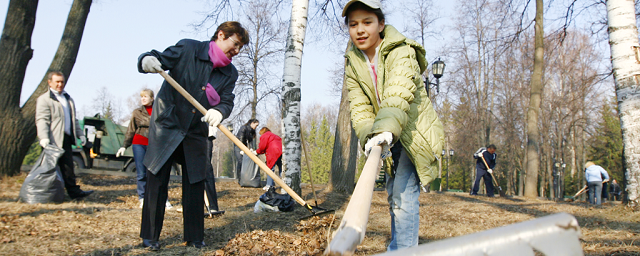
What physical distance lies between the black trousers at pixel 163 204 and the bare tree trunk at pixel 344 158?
230 inches

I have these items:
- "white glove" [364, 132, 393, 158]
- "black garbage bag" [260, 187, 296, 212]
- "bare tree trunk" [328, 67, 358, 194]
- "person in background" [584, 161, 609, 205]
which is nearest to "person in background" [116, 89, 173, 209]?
"black garbage bag" [260, 187, 296, 212]

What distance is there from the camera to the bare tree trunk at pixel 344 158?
9336mm

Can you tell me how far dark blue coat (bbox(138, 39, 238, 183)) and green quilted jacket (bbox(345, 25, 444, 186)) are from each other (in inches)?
53.6

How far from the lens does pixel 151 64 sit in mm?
3387

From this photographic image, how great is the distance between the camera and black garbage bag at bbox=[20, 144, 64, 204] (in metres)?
5.48

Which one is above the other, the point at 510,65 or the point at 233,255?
the point at 510,65

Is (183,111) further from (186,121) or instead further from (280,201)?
(280,201)

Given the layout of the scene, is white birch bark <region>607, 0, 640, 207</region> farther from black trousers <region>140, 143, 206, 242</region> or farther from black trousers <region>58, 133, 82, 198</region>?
black trousers <region>58, 133, 82, 198</region>

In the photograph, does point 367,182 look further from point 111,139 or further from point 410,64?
point 111,139

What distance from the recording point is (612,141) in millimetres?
35125

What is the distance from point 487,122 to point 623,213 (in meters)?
25.0

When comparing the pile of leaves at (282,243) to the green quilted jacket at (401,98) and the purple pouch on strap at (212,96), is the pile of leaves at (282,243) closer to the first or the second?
the green quilted jacket at (401,98)

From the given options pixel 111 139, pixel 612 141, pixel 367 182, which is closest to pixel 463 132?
pixel 612 141

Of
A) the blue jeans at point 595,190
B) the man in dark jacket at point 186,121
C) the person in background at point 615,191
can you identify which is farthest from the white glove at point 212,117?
the person in background at point 615,191
